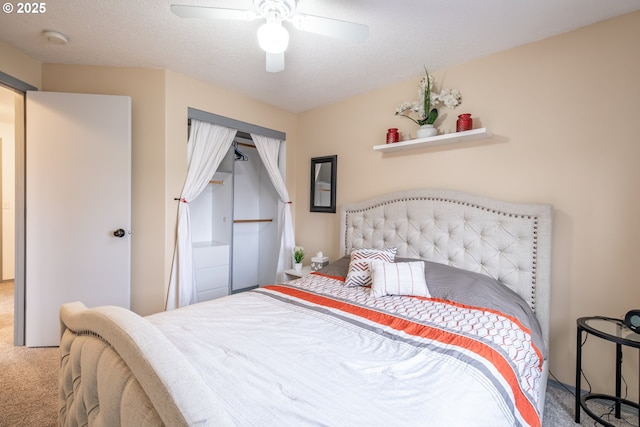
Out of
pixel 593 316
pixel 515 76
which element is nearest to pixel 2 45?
pixel 515 76

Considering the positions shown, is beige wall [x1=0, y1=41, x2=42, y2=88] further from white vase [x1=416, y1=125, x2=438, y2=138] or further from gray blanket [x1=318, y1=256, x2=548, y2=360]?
gray blanket [x1=318, y1=256, x2=548, y2=360]

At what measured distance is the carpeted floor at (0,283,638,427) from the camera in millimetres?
1740

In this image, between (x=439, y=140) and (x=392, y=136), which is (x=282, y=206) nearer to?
(x=392, y=136)

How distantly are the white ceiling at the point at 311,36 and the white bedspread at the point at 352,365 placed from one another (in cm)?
183

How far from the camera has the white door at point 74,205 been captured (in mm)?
2477

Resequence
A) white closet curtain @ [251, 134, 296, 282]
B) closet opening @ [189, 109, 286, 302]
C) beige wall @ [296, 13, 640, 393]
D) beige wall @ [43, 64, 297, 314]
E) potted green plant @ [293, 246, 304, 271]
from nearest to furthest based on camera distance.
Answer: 1. beige wall @ [296, 13, 640, 393]
2. beige wall @ [43, 64, 297, 314]
3. closet opening @ [189, 109, 286, 302]
4. potted green plant @ [293, 246, 304, 271]
5. white closet curtain @ [251, 134, 296, 282]

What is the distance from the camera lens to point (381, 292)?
2018 millimetres

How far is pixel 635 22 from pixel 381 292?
228 cm

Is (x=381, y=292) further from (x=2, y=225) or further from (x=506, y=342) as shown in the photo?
(x=2, y=225)

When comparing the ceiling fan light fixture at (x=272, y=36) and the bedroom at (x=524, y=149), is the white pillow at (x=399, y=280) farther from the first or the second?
the ceiling fan light fixture at (x=272, y=36)

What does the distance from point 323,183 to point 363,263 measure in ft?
4.51

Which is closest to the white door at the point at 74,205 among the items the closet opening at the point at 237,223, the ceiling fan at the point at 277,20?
the closet opening at the point at 237,223

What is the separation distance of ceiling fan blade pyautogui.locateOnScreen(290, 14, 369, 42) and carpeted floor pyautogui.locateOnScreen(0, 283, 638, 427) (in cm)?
247

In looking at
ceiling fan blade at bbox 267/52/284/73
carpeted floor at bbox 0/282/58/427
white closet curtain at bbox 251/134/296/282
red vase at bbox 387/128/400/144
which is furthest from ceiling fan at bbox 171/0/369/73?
carpeted floor at bbox 0/282/58/427
